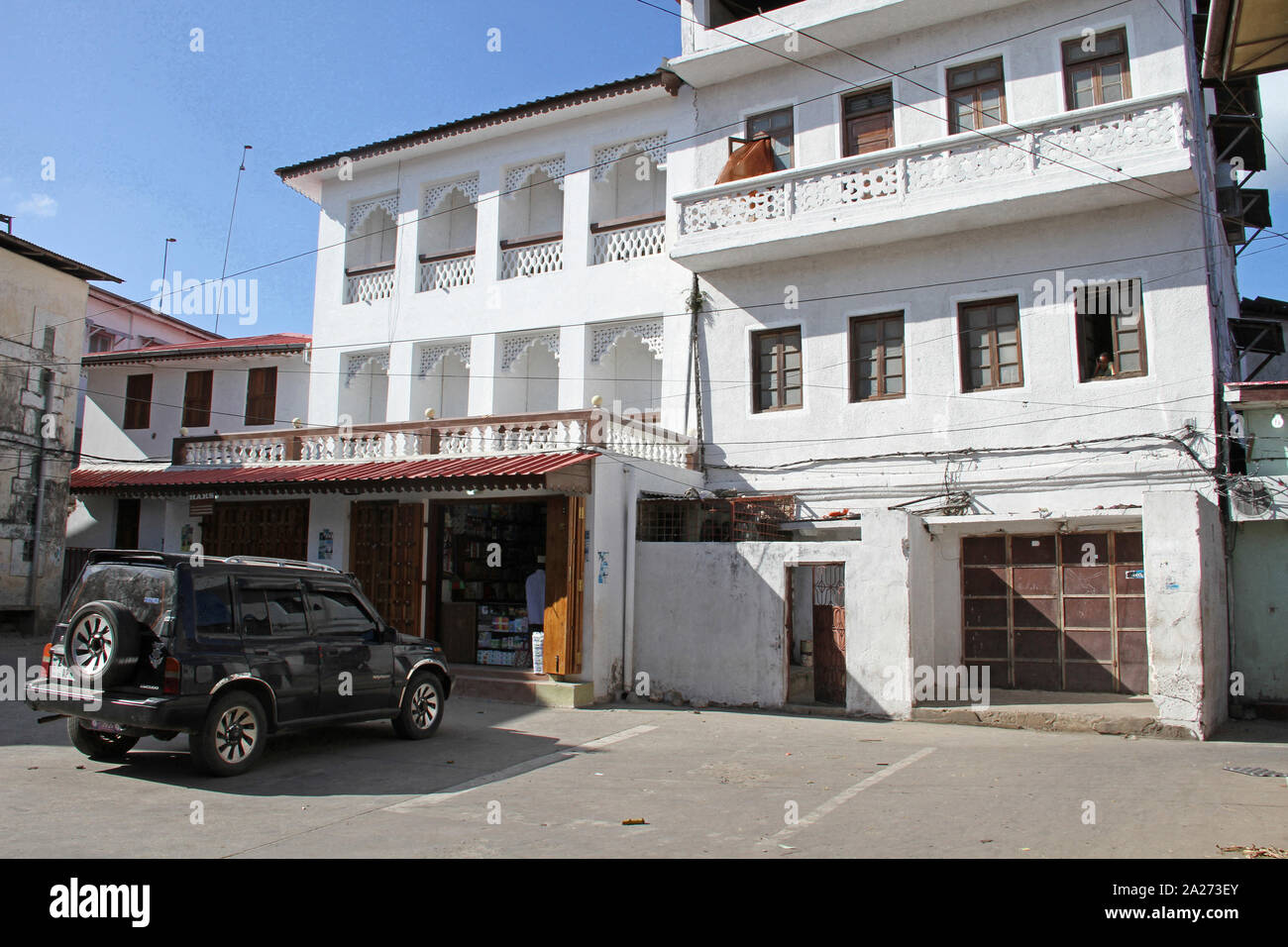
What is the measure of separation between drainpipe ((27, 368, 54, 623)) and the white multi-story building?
10.9 ft

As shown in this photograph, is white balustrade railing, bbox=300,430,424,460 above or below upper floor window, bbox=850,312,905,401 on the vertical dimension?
below

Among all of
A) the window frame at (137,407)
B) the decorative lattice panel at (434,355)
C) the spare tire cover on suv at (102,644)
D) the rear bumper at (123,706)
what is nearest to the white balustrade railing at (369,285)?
the decorative lattice panel at (434,355)

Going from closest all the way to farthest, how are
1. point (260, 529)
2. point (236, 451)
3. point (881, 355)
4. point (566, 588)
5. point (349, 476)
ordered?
point (566, 588)
point (349, 476)
point (881, 355)
point (260, 529)
point (236, 451)

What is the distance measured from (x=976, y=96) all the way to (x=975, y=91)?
0.09m

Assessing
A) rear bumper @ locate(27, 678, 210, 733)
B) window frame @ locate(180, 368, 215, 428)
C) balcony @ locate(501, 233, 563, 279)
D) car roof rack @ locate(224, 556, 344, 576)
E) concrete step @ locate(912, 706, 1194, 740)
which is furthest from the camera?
window frame @ locate(180, 368, 215, 428)

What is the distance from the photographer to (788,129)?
16.2 metres

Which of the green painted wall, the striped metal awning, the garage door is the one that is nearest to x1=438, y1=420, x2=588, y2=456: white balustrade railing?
the striped metal awning

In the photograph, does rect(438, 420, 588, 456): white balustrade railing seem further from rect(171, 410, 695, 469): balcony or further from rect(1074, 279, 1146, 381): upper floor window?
rect(1074, 279, 1146, 381): upper floor window

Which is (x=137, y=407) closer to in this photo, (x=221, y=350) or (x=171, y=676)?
(x=221, y=350)

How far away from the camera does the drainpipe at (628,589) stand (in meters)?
13.8

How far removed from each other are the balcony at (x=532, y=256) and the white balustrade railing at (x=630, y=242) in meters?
0.88

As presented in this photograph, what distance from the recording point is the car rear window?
7672 millimetres

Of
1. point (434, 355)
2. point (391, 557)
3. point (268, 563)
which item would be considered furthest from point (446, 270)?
point (268, 563)
